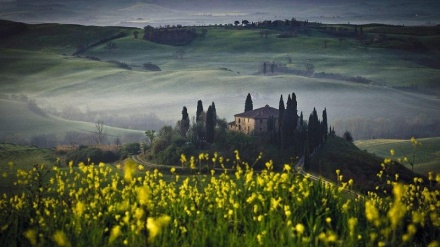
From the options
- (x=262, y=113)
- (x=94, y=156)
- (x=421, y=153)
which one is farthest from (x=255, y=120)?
(x=421, y=153)

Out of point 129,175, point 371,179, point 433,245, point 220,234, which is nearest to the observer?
point 433,245

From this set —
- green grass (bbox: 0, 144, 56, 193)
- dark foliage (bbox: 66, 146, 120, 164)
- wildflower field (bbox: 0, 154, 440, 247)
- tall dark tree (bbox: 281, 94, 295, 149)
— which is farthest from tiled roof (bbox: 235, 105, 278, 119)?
wildflower field (bbox: 0, 154, 440, 247)

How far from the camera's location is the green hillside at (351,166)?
4067 inches

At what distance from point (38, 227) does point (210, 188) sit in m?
6.34

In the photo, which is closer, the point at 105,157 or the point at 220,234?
the point at 220,234

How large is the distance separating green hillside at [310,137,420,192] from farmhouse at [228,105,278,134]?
47.4 ft

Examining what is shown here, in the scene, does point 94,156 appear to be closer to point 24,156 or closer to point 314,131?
point 24,156

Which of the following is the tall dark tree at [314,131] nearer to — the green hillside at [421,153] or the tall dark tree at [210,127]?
the tall dark tree at [210,127]

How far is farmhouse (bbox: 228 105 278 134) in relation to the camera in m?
128

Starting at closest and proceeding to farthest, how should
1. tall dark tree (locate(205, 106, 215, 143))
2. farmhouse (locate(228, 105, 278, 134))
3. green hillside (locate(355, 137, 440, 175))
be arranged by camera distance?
tall dark tree (locate(205, 106, 215, 143)), farmhouse (locate(228, 105, 278, 134)), green hillside (locate(355, 137, 440, 175))

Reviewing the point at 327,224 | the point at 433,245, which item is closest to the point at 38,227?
the point at 327,224

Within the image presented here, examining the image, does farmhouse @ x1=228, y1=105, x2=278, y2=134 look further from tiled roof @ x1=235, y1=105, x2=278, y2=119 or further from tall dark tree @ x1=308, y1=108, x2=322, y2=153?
tall dark tree @ x1=308, y1=108, x2=322, y2=153

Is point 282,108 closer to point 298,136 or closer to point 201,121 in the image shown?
point 298,136

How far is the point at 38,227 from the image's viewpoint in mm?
18578
